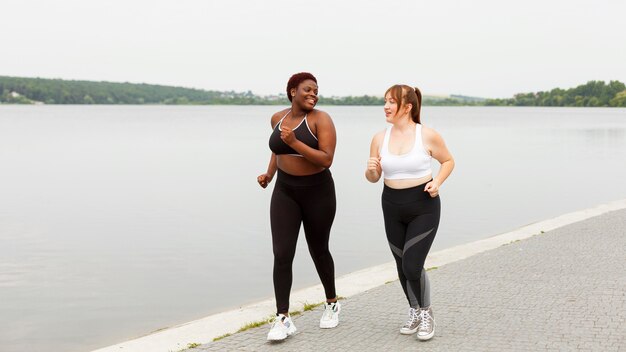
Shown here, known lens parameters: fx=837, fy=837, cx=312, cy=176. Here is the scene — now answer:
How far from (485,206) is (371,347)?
55.0 feet

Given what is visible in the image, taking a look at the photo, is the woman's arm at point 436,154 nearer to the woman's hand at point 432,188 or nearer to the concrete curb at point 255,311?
the woman's hand at point 432,188

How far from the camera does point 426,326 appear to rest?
622 centimetres

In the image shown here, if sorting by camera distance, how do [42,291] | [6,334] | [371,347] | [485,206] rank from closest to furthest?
[371,347] → [6,334] → [42,291] → [485,206]

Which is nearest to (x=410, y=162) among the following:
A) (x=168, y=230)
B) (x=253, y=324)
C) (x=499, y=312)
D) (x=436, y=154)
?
(x=436, y=154)

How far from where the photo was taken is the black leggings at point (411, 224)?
6.10m

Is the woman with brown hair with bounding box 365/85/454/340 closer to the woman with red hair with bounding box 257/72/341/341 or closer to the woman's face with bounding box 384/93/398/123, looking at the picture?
the woman's face with bounding box 384/93/398/123

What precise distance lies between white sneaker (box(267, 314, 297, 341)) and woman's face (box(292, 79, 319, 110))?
1619 millimetres

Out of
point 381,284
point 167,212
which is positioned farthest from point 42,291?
point 167,212

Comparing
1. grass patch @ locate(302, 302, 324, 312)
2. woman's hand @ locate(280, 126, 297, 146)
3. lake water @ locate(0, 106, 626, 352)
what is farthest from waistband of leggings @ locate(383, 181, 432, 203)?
lake water @ locate(0, 106, 626, 352)

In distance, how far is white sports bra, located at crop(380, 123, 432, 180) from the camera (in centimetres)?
606

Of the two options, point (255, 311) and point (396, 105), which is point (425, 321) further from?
point (255, 311)

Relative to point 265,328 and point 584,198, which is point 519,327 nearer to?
point 265,328

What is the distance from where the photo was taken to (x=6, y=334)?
938cm

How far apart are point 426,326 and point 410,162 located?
1.23m
